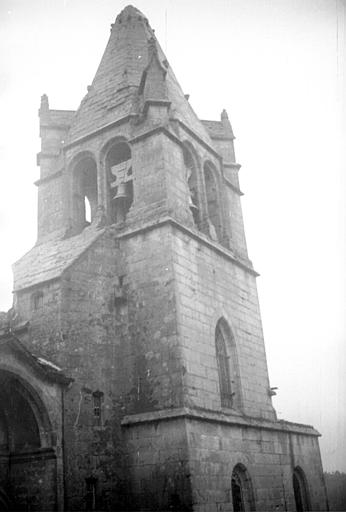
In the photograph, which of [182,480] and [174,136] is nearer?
[182,480]

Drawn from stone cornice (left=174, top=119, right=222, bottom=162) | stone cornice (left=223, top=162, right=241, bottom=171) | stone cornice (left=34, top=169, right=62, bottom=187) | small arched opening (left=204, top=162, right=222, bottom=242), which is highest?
stone cornice (left=223, top=162, right=241, bottom=171)

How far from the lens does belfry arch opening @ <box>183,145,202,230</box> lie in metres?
18.6

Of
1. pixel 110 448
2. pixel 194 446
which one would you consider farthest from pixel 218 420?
pixel 110 448

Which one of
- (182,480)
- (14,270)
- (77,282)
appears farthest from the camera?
(14,270)

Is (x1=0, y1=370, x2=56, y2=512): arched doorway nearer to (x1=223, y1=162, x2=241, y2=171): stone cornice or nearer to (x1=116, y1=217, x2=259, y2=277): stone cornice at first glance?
(x1=116, y1=217, x2=259, y2=277): stone cornice

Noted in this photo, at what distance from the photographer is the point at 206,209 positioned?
61.6 feet

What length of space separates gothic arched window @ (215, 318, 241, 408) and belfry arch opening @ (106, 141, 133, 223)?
4.91 meters

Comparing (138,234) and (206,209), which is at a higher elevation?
(206,209)

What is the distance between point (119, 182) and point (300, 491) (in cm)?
1125

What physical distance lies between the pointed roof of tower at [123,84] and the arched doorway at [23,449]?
996 cm

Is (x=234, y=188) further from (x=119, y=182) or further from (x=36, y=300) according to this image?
(x=36, y=300)

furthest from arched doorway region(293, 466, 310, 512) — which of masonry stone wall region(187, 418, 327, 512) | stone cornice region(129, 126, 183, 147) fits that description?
stone cornice region(129, 126, 183, 147)

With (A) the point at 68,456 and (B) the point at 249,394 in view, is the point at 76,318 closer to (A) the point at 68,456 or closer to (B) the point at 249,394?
(A) the point at 68,456

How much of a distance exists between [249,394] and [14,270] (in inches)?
317
